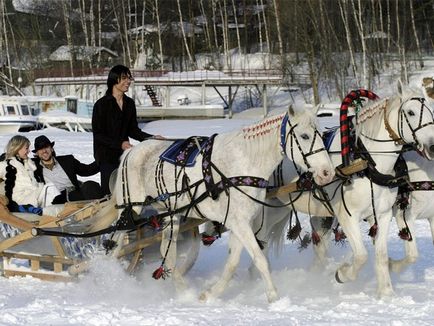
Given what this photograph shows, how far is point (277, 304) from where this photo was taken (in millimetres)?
6293

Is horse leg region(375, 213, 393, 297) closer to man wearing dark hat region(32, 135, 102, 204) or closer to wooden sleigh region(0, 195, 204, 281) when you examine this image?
A: wooden sleigh region(0, 195, 204, 281)

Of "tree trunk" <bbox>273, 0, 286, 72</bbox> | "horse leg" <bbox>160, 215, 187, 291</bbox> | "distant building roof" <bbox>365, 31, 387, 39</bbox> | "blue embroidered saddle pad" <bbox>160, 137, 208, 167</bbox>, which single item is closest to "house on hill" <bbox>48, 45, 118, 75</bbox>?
"tree trunk" <bbox>273, 0, 286, 72</bbox>

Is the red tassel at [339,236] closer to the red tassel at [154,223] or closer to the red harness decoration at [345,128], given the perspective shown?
the red harness decoration at [345,128]

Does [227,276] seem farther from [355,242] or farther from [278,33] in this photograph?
[278,33]

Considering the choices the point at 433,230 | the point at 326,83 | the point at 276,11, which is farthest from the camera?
the point at 326,83

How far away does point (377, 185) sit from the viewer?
21.8 feet

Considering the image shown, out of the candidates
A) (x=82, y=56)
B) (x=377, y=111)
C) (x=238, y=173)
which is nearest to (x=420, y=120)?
(x=377, y=111)

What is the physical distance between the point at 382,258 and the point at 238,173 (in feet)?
4.54

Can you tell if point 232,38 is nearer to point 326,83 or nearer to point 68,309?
point 326,83

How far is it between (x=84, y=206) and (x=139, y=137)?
0.87 m

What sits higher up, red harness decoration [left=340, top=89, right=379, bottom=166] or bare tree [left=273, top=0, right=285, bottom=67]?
bare tree [left=273, top=0, right=285, bottom=67]

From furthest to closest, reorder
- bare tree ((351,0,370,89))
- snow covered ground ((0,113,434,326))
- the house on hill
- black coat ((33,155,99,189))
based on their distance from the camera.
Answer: the house on hill, bare tree ((351,0,370,89)), black coat ((33,155,99,189)), snow covered ground ((0,113,434,326))

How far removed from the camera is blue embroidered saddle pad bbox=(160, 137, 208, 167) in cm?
694

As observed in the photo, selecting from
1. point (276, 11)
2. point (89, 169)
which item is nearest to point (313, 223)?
point (89, 169)
